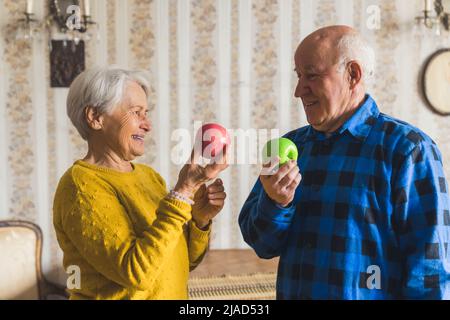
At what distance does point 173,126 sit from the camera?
2.43 m

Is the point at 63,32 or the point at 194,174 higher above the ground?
the point at 63,32

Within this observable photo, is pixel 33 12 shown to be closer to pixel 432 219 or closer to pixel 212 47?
pixel 212 47

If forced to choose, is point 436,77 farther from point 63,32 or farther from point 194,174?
point 194,174

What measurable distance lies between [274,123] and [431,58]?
939 millimetres

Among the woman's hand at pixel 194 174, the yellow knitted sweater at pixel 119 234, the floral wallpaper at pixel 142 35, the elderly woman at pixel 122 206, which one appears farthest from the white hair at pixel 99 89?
the floral wallpaper at pixel 142 35

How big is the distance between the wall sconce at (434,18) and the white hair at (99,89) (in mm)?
2014

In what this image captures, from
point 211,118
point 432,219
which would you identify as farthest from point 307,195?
point 211,118

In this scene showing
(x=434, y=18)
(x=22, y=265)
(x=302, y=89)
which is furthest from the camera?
(x=434, y=18)

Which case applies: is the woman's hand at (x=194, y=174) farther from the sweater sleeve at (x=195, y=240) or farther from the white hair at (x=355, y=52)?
the white hair at (x=355, y=52)

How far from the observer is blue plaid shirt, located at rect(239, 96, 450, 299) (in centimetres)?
87

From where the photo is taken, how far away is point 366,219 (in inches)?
36.0

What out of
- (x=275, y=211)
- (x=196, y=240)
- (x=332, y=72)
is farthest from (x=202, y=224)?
(x=332, y=72)

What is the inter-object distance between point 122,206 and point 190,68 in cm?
153

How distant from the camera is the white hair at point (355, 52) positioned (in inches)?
38.3
